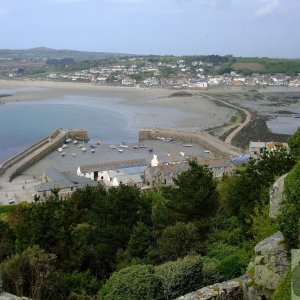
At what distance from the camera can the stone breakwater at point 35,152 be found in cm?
3262

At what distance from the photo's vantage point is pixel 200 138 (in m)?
43.0

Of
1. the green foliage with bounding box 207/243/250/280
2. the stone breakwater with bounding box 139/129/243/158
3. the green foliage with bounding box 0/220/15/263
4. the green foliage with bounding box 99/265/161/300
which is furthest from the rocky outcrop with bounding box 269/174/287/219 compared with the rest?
the stone breakwater with bounding box 139/129/243/158

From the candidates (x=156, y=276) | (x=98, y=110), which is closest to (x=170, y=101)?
(x=98, y=110)

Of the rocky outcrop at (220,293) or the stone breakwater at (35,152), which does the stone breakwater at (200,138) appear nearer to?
the stone breakwater at (35,152)

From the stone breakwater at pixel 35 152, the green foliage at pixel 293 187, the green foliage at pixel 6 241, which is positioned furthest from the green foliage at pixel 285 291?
the stone breakwater at pixel 35 152

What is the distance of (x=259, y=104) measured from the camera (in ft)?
223

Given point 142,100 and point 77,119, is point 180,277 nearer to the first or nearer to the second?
point 77,119

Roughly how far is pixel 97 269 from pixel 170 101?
60.4m

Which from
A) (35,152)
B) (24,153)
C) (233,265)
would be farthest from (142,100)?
(233,265)

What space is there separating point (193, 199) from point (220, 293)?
18.5 feet

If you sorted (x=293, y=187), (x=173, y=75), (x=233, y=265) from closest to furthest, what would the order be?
(x=293, y=187)
(x=233, y=265)
(x=173, y=75)

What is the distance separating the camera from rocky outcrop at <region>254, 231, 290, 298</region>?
19.8 feet

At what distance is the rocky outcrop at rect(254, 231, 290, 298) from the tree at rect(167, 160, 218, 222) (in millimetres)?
5864

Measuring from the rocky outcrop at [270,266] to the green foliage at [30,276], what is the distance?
14.2 ft
